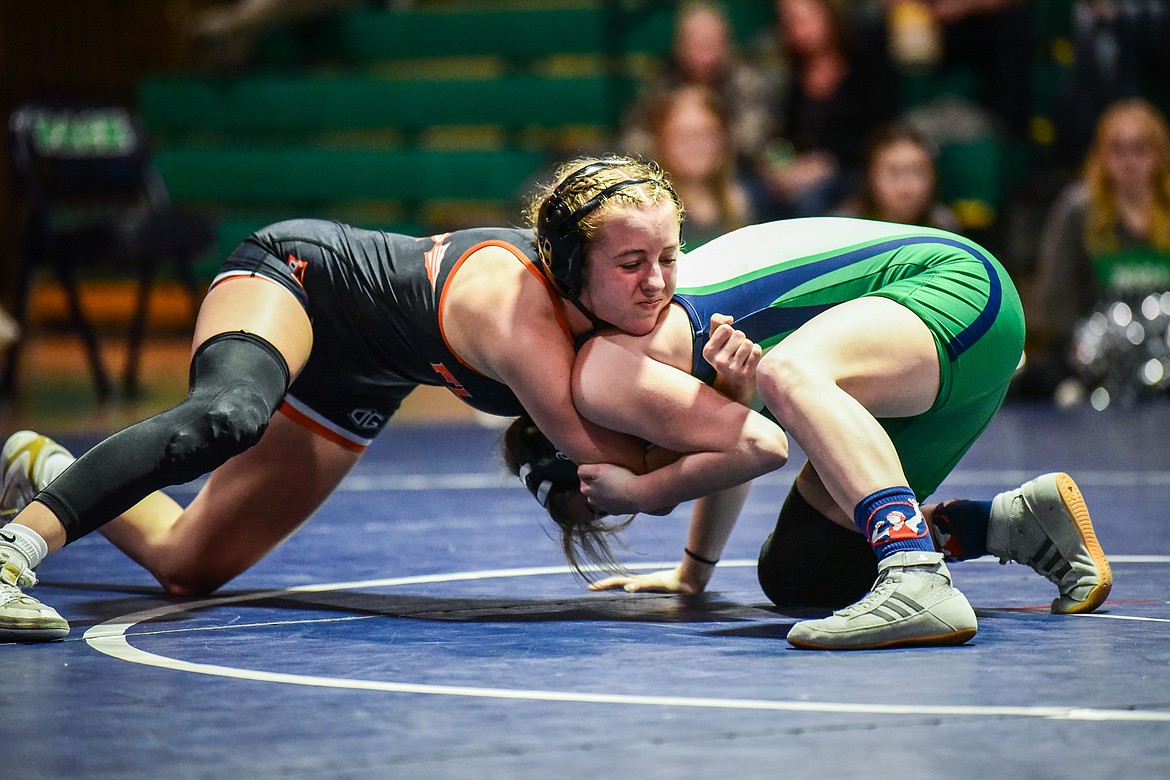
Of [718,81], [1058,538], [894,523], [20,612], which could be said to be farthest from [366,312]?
[718,81]

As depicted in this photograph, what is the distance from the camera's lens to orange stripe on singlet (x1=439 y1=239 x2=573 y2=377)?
2.96m

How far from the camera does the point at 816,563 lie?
10.0 ft

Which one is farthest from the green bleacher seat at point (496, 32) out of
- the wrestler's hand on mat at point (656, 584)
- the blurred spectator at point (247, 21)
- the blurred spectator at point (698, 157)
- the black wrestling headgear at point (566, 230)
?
the black wrestling headgear at point (566, 230)

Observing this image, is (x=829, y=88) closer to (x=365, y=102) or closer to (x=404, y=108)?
(x=404, y=108)

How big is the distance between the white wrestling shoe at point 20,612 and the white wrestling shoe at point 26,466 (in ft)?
2.44

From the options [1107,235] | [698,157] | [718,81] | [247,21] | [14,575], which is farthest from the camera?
[247,21]

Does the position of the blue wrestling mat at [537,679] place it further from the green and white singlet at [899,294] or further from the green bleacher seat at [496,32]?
the green bleacher seat at [496,32]

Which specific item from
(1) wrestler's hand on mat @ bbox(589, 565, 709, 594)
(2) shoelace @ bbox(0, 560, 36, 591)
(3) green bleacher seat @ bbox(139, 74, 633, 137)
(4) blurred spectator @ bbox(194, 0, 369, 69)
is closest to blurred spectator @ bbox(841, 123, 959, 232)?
(3) green bleacher seat @ bbox(139, 74, 633, 137)

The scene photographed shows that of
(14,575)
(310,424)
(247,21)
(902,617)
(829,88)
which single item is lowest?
(902,617)

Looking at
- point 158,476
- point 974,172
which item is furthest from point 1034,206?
point 158,476

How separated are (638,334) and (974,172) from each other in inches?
216

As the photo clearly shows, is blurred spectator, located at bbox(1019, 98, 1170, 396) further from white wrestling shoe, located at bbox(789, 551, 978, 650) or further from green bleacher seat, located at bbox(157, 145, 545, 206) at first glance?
Result: white wrestling shoe, located at bbox(789, 551, 978, 650)

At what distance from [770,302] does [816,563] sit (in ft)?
1.55

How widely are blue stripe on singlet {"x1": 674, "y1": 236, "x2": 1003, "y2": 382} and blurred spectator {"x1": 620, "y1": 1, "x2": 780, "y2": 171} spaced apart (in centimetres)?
466
